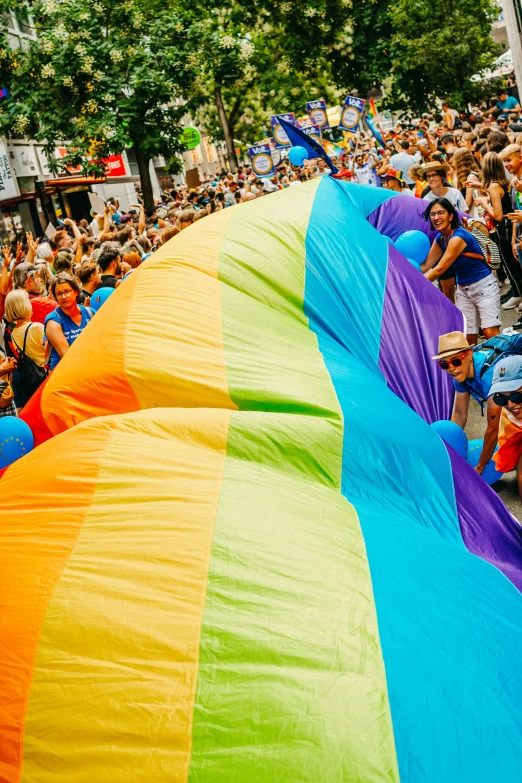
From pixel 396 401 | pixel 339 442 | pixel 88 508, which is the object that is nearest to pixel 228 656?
pixel 88 508

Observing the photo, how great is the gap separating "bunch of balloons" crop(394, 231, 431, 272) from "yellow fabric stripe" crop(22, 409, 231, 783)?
509 centimetres

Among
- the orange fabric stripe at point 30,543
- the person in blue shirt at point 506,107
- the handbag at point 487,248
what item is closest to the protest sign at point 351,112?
the person in blue shirt at point 506,107

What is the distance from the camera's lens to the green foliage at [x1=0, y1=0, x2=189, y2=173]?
18188mm

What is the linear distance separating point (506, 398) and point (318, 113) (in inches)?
725

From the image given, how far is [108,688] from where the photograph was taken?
2.57 meters

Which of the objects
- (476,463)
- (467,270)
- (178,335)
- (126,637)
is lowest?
(476,463)

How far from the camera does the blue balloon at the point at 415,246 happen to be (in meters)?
7.93

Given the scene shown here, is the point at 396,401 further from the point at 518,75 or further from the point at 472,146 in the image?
the point at 518,75

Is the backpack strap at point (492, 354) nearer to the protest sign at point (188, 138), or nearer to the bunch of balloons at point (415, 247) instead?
the bunch of balloons at point (415, 247)

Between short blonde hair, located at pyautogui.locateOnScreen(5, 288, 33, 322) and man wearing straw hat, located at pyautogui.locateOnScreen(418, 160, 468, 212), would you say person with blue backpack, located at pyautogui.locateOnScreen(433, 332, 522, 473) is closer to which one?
short blonde hair, located at pyautogui.locateOnScreen(5, 288, 33, 322)

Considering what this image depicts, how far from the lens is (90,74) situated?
18.4 metres

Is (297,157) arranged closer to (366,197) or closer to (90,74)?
(90,74)

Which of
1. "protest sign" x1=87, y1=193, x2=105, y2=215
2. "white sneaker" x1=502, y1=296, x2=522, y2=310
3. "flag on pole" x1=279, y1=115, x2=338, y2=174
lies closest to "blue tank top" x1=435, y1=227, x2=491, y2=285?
"white sneaker" x1=502, y1=296, x2=522, y2=310

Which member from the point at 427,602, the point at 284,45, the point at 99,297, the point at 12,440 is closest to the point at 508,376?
the point at 427,602
